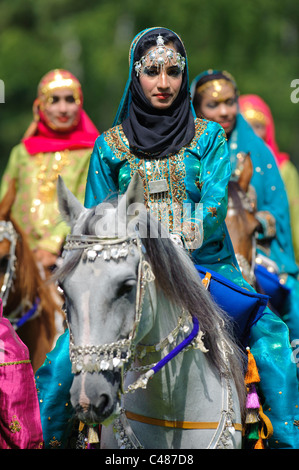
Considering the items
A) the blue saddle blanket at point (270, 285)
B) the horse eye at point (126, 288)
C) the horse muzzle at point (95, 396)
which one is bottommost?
the horse muzzle at point (95, 396)

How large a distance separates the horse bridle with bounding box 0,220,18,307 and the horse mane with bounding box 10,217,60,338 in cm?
6

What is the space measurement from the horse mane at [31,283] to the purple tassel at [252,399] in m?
2.42

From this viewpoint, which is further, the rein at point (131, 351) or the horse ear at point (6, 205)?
the horse ear at point (6, 205)

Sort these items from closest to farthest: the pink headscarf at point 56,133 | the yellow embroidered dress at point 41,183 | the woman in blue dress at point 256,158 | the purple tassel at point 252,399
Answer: the purple tassel at point 252,399 < the woman in blue dress at point 256,158 < the yellow embroidered dress at point 41,183 < the pink headscarf at point 56,133

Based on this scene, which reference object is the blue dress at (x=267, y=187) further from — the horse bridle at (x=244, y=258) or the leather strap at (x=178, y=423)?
the leather strap at (x=178, y=423)

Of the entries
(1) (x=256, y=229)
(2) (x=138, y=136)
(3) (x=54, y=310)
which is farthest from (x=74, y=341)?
(3) (x=54, y=310)

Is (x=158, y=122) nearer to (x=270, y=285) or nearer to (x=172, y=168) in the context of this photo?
(x=172, y=168)

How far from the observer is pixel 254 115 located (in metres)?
11.1

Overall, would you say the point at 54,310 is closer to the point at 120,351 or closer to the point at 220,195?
the point at 220,195

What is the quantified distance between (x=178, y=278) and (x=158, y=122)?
45.4 inches

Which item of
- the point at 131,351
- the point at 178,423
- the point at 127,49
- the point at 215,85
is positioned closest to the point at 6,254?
the point at 215,85

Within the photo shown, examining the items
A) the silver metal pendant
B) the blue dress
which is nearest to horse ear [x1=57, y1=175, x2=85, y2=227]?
the silver metal pendant

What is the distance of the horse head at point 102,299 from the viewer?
3.12 m

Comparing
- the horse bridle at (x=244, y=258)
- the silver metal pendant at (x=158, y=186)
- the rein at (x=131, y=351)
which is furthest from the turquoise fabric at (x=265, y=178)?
the rein at (x=131, y=351)
